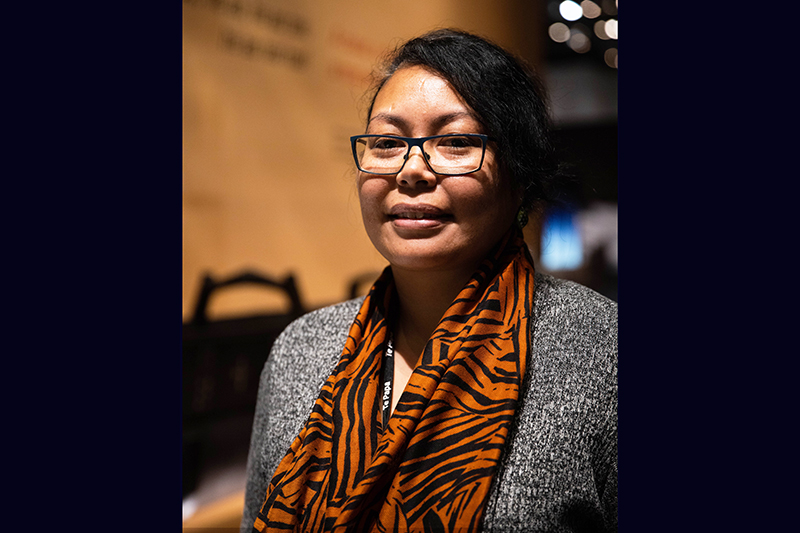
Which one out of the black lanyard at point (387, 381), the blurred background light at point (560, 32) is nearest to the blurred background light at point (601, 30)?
the blurred background light at point (560, 32)

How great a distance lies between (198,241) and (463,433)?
1278 mm

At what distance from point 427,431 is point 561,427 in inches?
8.1

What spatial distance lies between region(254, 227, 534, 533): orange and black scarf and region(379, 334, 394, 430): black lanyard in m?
0.02

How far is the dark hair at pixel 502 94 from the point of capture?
92 centimetres

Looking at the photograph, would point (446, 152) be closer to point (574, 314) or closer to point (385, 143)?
point (385, 143)

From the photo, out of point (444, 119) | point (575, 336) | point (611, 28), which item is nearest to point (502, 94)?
point (444, 119)

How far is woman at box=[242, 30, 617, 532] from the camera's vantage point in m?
0.83

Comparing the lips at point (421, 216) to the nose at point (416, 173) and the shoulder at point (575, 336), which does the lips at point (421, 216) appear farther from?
A: the shoulder at point (575, 336)

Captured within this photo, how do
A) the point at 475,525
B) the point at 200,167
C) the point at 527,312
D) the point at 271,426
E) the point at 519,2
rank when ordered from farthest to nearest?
the point at 200,167, the point at 519,2, the point at 271,426, the point at 527,312, the point at 475,525

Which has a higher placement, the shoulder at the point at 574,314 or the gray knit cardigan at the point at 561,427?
the shoulder at the point at 574,314

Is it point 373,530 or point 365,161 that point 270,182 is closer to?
point 365,161

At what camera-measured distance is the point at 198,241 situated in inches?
71.8

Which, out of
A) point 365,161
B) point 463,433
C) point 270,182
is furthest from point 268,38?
point 463,433

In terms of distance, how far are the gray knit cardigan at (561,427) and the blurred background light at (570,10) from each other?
60 centimetres
